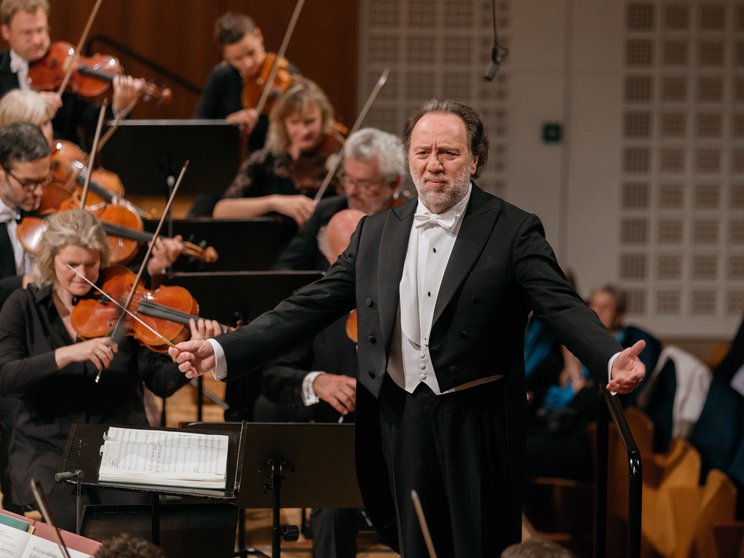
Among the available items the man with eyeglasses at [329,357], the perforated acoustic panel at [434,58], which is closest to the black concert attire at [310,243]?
the man with eyeglasses at [329,357]

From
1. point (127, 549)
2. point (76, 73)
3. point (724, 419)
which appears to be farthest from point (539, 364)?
point (127, 549)

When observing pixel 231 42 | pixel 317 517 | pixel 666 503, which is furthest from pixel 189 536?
pixel 231 42

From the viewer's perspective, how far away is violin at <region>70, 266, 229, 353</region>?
3240mm

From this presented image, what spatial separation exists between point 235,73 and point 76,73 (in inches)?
30.1

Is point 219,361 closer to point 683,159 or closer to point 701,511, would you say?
point 701,511

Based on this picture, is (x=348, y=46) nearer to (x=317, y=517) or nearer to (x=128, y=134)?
(x=128, y=134)

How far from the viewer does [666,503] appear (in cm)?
463

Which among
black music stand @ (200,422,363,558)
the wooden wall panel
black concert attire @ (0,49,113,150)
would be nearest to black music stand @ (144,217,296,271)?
black concert attire @ (0,49,113,150)

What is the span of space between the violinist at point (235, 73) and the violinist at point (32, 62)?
513 millimetres

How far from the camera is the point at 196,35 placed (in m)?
6.99

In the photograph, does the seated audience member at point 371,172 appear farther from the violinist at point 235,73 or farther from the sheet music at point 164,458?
the violinist at point 235,73

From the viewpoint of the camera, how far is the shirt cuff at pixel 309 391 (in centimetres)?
332

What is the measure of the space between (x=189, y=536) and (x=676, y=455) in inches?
103

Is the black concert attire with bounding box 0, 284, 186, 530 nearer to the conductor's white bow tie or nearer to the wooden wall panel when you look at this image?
the conductor's white bow tie
